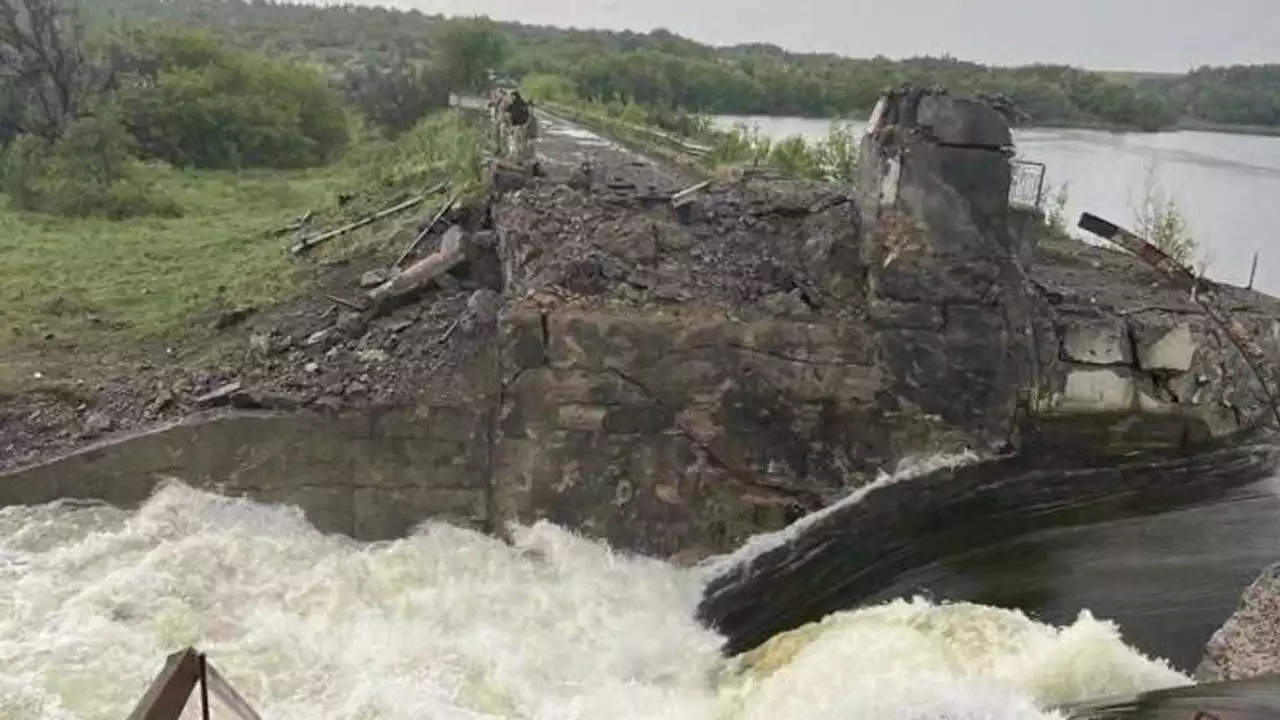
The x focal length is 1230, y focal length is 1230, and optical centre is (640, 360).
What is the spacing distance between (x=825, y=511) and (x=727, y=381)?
3.63 ft

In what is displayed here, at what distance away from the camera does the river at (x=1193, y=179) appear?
54.2 ft

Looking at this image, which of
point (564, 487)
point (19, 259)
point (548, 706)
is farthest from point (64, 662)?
point (19, 259)

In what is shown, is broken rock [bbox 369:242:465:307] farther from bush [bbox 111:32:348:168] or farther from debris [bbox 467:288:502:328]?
bush [bbox 111:32:348:168]

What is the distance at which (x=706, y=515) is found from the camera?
8422mm

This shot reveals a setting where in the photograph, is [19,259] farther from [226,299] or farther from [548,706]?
[548,706]

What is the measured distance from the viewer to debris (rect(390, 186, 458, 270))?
35.0 ft

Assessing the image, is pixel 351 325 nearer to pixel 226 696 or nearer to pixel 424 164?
pixel 226 696

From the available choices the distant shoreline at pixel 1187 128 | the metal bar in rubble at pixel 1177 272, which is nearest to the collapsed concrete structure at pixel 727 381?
the metal bar in rubble at pixel 1177 272

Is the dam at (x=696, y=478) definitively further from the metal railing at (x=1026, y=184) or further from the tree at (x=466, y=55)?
the tree at (x=466, y=55)

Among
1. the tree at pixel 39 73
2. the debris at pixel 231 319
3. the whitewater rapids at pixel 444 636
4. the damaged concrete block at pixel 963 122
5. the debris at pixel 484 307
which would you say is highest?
the damaged concrete block at pixel 963 122

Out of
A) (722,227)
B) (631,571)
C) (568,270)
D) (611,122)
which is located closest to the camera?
(631,571)

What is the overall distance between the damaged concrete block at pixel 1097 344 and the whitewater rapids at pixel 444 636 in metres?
2.74

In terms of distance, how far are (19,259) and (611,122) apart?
24.9 feet

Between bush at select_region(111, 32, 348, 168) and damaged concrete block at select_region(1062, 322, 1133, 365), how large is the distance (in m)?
17.7
